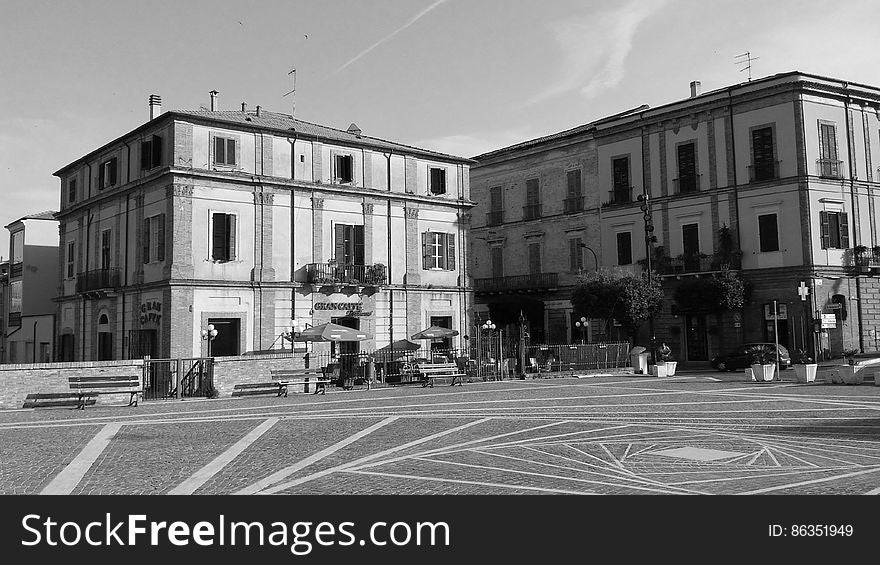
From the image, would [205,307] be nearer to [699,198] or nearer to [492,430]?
[492,430]

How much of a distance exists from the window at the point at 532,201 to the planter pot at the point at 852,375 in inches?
1094

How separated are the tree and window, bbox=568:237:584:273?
686cm

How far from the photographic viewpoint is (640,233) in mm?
44594

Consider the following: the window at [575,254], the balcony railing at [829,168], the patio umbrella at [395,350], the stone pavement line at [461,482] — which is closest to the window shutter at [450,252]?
the patio umbrella at [395,350]

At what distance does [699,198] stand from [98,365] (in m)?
32.2

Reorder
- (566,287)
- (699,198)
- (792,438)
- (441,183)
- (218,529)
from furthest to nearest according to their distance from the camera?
(566,287) → (699,198) → (441,183) → (792,438) → (218,529)

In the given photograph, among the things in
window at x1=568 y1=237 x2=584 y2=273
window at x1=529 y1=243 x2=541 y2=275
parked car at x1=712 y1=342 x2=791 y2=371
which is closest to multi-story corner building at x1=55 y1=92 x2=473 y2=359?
window at x1=568 y1=237 x2=584 y2=273

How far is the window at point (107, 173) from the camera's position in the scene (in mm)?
36125

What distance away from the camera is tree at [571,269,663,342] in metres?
37.8

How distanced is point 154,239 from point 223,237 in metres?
3.01

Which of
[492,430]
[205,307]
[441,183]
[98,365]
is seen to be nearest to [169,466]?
[492,430]

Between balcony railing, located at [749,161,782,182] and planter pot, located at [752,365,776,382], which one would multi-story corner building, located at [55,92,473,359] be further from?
planter pot, located at [752,365,776,382]

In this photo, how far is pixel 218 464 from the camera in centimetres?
1062

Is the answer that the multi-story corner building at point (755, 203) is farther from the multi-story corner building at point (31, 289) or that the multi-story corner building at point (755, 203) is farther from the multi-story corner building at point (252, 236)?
the multi-story corner building at point (31, 289)
